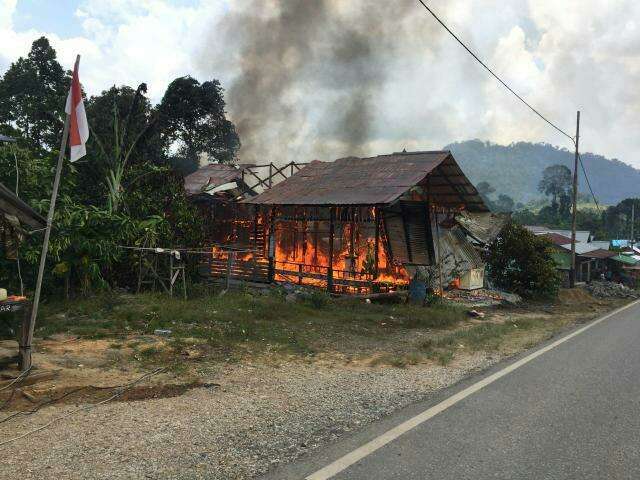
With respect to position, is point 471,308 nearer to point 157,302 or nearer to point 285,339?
point 285,339

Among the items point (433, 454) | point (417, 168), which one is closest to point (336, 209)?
point (417, 168)

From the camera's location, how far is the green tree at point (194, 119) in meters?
35.3

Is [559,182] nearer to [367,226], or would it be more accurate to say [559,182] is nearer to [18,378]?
[367,226]

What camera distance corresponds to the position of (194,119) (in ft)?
A: 122

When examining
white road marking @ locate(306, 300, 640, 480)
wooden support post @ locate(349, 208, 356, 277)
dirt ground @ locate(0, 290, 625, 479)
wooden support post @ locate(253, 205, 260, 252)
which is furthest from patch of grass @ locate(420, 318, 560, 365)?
wooden support post @ locate(253, 205, 260, 252)

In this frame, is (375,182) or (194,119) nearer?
(375,182)

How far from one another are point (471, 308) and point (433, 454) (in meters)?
11.6

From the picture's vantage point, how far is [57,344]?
7.50 m

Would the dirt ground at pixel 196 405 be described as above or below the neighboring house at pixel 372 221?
below

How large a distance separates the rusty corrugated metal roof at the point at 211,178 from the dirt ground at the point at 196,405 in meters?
15.0

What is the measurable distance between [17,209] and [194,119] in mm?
32428

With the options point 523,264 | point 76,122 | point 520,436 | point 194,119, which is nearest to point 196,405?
point 520,436

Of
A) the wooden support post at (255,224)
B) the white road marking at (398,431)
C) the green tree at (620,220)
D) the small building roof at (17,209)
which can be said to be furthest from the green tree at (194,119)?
the green tree at (620,220)

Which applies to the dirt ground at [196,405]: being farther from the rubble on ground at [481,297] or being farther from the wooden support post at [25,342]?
the rubble on ground at [481,297]
